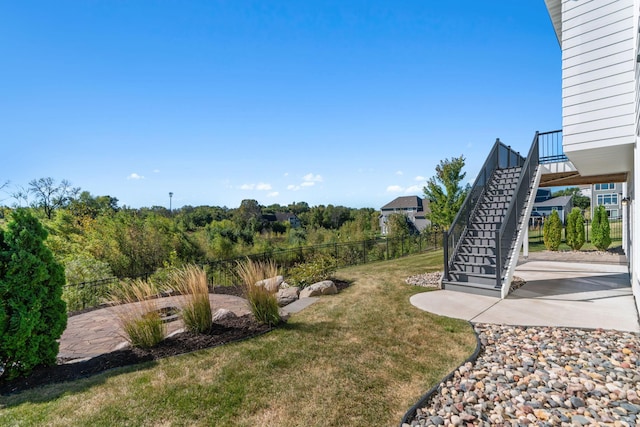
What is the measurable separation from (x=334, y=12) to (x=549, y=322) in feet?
30.2

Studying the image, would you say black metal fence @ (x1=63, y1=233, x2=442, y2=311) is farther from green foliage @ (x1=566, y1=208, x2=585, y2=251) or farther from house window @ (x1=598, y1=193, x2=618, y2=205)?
house window @ (x1=598, y1=193, x2=618, y2=205)

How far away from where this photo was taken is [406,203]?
158 ft

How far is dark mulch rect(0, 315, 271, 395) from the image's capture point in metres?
2.96

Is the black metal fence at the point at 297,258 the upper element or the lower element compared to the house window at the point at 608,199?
lower

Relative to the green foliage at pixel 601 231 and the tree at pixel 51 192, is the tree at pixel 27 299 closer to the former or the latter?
the green foliage at pixel 601 231

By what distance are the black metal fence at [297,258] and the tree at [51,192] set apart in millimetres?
20412

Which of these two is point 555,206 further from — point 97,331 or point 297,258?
point 97,331

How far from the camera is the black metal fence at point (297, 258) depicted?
21.5 feet

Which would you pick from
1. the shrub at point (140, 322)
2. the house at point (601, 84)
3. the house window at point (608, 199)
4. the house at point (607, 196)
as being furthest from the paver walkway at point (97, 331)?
the house window at point (608, 199)

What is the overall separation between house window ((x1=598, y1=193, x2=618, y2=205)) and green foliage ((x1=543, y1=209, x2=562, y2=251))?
32065 millimetres

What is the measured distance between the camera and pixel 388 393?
2.65 m

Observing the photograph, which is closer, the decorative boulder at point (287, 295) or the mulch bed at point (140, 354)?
the mulch bed at point (140, 354)

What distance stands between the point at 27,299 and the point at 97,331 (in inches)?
86.8

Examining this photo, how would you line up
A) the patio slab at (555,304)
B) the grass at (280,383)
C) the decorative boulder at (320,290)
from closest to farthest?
the grass at (280,383) → the patio slab at (555,304) → the decorative boulder at (320,290)
